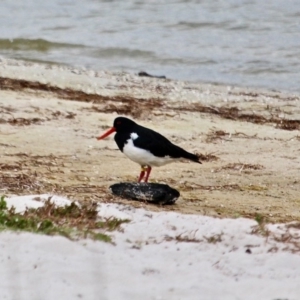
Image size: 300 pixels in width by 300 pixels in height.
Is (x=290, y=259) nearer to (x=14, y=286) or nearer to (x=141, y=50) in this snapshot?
(x=14, y=286)

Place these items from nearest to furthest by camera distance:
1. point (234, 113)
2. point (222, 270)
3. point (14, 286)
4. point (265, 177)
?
point (14, 286), point (222, 270), point (265, 177), point (234, 113)

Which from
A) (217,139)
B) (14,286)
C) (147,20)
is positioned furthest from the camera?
(147,20)

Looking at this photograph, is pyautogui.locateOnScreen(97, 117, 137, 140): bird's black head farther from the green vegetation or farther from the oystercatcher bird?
the green vegetation

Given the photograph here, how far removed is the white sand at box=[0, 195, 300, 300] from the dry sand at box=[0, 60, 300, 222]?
1.33 m

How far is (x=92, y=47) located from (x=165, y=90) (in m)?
6.26

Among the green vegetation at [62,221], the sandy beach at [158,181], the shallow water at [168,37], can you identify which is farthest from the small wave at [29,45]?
the green vegetation at [62,221]

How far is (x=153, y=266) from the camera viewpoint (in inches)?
178

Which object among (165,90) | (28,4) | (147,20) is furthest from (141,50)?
(28,4)

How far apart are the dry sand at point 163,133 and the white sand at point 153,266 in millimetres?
1331

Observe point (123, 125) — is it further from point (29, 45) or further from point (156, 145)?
point (29, 45)

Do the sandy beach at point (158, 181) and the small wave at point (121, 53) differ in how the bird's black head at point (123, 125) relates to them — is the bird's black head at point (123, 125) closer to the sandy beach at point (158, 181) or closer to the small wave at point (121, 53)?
the sandy beach at point (158, 181)

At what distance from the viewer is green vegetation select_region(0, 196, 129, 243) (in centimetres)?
478

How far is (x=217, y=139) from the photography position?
10.0 metres

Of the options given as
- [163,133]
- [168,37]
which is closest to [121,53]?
[168,37]
